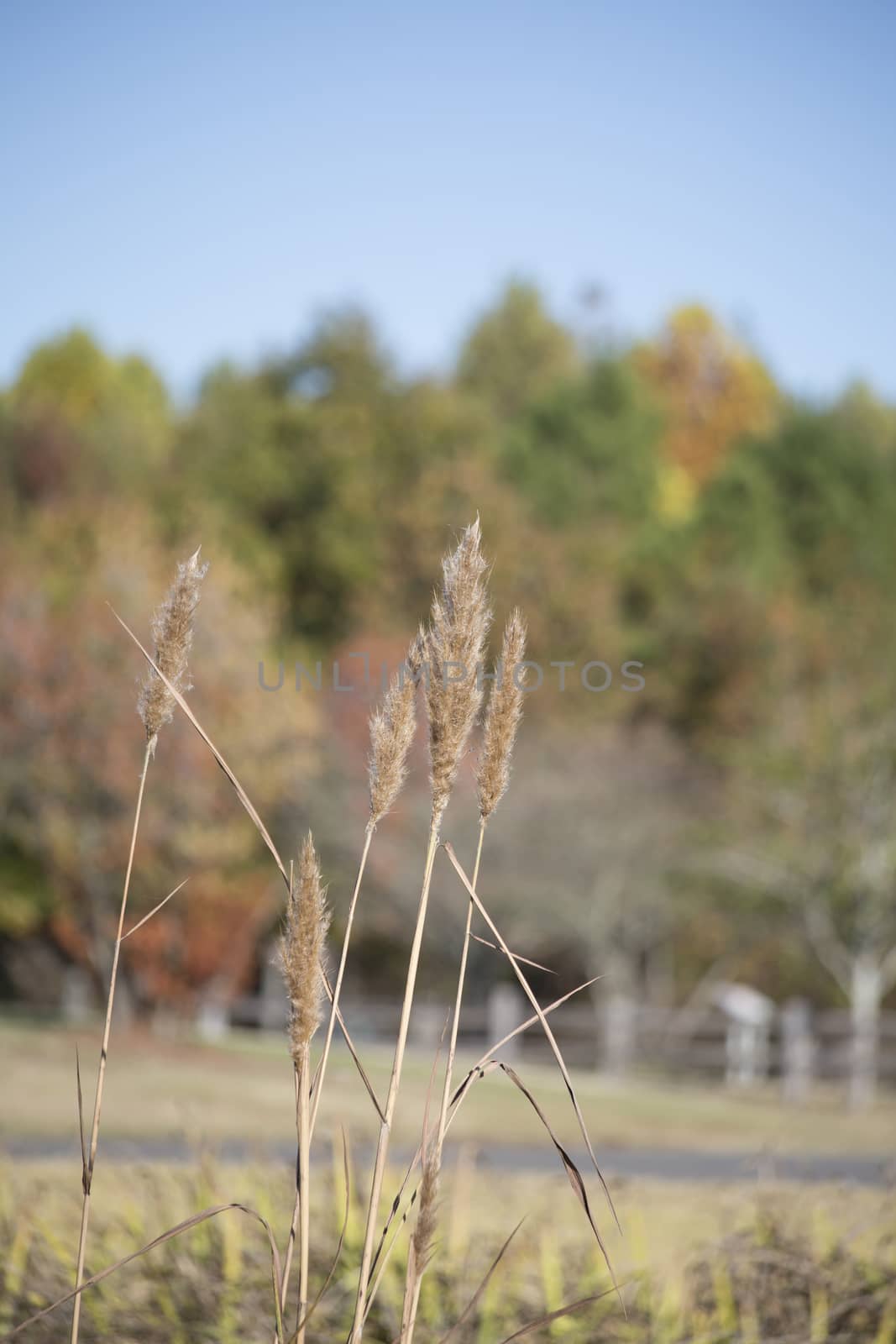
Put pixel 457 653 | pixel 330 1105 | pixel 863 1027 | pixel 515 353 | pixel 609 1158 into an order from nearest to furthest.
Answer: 1. pixel 457 653
2. pixel 609 1158
3. pixel 330 1105
4. pixel 863 1027
5. pixel 515 353

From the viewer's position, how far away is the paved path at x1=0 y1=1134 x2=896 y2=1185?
28.1 feet

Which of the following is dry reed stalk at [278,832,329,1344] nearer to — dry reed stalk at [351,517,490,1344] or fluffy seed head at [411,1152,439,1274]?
dry reed stalk at [351,517,490,1344]

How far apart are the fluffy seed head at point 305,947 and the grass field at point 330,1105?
6.91 m

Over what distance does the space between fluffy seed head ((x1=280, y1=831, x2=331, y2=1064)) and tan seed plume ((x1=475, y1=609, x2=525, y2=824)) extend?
0.30m

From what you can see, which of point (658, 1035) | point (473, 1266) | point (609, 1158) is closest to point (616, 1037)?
point (658, 1035)

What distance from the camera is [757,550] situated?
30172 millimetres

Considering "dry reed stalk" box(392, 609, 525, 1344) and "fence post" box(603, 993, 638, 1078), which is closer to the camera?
"dry reed stalk" box(392, 609, 525, 1344)

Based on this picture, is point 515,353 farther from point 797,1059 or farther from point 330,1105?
point 330,1105

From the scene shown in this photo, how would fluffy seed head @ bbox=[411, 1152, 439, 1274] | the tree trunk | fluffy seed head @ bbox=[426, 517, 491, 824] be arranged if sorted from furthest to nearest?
the tree trunk, fluffy seed head @ bbox=[426, 517, 491, 824], fluffy seed head @ bbox=[411, 1152, 439, 1274]

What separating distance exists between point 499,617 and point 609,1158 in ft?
51.0

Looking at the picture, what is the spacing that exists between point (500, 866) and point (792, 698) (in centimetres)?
537

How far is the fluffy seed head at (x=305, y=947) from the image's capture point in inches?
85.7

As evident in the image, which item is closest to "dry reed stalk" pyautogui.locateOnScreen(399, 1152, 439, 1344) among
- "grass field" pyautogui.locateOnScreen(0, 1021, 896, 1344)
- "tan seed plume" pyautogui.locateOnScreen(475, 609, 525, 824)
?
"grass field" pyautogui.locateOnScreen(0, 1021, 896, 1344)

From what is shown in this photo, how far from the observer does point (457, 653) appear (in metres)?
2.27
